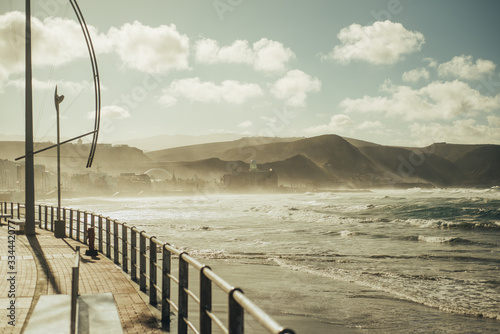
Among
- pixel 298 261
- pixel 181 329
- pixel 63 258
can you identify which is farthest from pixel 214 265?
pixel 181 329

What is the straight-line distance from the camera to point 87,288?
26.3 feet

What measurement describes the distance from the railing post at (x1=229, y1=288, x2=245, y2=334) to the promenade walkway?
2.93 m

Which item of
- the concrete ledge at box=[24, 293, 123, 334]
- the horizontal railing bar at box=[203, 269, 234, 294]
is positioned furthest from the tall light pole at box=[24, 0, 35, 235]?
the horizontal railing bar at box=[203, 269, 234, 294]

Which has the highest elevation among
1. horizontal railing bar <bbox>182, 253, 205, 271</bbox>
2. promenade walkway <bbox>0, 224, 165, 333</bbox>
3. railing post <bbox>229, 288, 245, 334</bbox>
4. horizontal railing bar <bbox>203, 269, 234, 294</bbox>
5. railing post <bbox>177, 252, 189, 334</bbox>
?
horizontal railing bar <bbox>203, 269, 234, 294</bbox>

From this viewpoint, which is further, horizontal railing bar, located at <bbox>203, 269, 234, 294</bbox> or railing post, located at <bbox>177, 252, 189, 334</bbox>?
railing post, located at <bbox>177, 252, 189, 334</bbox>

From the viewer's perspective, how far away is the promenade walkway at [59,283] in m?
6.08

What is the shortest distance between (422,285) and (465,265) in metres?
5.17

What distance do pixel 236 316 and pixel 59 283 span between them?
609 cm

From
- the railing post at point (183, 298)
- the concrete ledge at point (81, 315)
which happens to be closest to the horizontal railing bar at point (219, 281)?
the railing post at point (183, 298)

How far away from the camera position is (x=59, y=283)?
324 inches

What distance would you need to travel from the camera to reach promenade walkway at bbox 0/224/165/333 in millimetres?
6082

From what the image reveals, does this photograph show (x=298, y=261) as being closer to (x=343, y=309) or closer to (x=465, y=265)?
(x=465, y=265)

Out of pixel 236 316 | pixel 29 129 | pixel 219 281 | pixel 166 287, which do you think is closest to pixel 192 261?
pixel 219 281

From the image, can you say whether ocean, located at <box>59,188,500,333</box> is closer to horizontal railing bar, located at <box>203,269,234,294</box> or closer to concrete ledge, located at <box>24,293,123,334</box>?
concrete ledge, located at <box>24,293,123,334</box>
